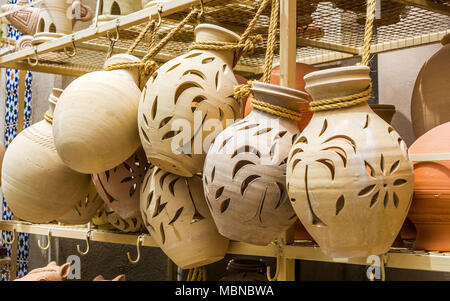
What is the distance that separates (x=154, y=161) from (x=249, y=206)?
319 mm

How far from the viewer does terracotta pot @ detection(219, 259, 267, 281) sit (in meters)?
1.58

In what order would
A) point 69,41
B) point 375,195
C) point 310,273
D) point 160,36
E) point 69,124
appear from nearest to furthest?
point 375,195 < point 69,124 < point 69,41 < point 160,36 < point 310,273

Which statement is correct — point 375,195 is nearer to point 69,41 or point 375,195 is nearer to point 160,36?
point 69,41

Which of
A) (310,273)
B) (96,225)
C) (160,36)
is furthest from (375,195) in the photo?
(310,273)

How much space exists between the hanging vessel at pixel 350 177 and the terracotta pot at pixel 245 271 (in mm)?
570

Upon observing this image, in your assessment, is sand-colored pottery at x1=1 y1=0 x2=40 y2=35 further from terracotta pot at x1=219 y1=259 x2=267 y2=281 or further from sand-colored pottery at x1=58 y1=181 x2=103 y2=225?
terracotta pot at x1=219 y1=259 x2=267 y2=281

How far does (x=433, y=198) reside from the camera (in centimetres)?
113

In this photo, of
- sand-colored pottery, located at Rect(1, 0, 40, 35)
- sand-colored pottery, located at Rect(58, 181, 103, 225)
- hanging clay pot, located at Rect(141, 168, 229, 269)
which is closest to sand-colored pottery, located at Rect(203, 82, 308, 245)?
hanging clay pot, located at Rect(141, 168, 229, 269)

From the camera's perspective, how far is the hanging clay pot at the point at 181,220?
4.52ft

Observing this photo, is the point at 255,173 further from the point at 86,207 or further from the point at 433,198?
the point at 86,207

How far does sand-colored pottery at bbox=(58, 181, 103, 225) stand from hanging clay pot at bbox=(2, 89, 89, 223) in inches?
3.9

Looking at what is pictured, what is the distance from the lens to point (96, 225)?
6.31 feet

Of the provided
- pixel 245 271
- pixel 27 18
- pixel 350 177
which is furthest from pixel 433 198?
pixel 27 18

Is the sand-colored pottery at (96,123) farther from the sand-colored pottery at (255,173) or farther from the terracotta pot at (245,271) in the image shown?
the terracotta pot at (245,271)
